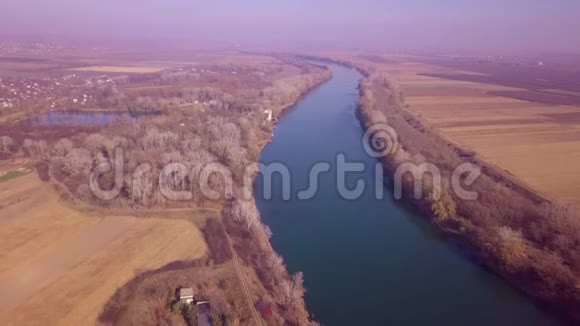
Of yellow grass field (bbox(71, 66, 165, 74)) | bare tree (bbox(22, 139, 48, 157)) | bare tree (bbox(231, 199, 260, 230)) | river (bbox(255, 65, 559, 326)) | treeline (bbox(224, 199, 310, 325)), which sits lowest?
river (bbox(255, 65, 559, 326))

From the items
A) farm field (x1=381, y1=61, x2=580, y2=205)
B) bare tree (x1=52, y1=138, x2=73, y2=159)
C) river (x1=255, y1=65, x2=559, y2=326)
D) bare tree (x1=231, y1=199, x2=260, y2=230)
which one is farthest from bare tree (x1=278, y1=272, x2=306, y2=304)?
bare tree (x1=52, y1=138, x2=73, y2=159)

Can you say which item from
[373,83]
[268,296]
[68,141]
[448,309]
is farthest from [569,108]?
[68,141]

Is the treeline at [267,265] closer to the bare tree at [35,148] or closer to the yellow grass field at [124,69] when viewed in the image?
the bare tree at [35,148]

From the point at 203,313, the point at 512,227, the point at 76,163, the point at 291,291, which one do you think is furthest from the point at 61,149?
the point at 512,227

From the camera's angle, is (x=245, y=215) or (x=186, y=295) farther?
(x=245, y=215)

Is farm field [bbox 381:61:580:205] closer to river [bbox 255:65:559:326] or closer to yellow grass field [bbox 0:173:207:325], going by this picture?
river [bbox 255:65:559:326]

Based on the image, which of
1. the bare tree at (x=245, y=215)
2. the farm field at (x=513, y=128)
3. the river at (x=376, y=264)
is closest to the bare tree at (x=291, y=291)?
the river at (x=376, y=264)

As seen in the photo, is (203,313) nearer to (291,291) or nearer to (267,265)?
(291,291)
